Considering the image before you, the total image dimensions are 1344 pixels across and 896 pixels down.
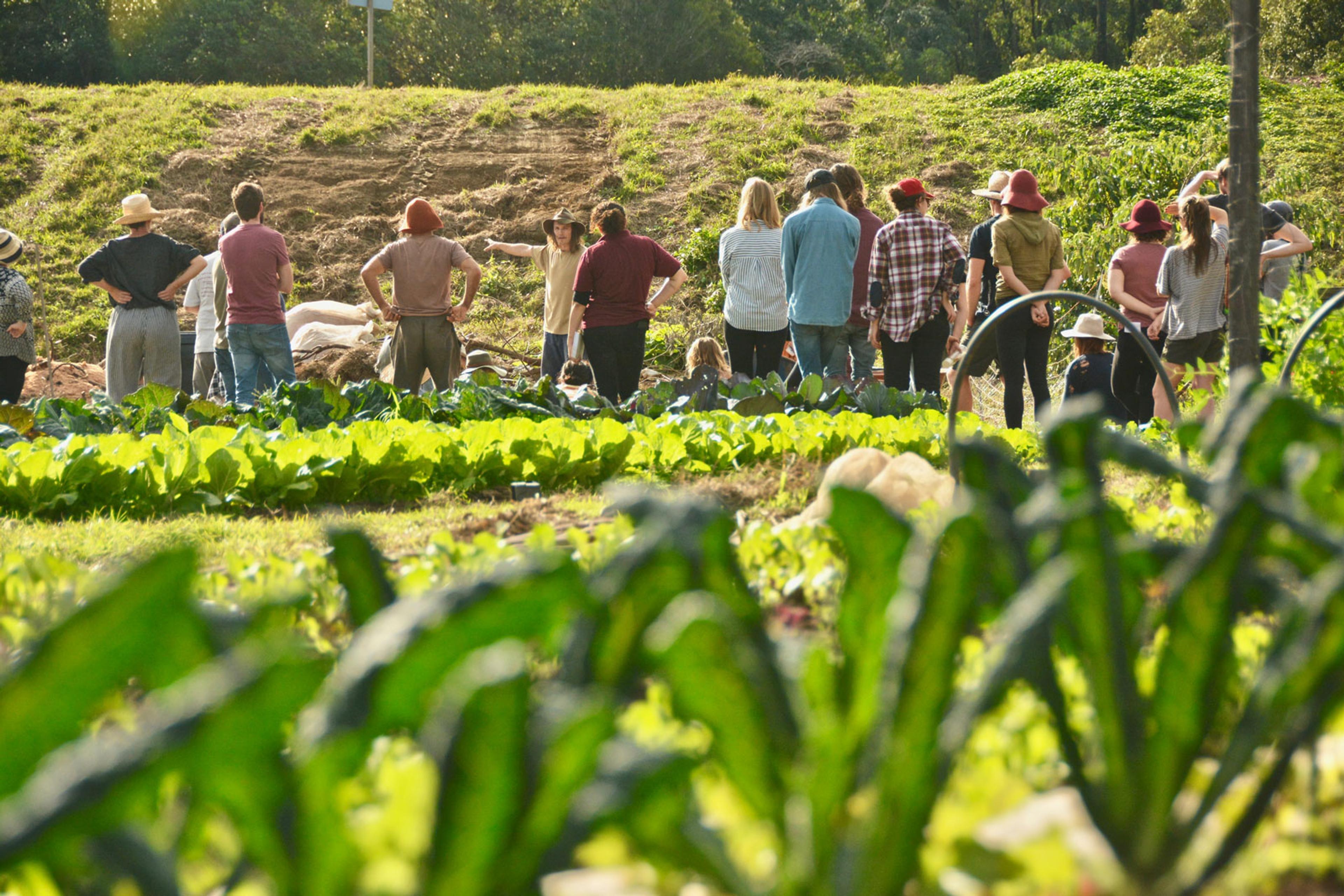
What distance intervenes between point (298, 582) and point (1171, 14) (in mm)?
43580

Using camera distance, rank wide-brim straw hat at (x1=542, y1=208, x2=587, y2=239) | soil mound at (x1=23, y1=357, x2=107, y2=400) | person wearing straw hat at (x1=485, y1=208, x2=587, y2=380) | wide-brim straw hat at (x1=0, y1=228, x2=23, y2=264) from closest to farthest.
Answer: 1. wide-brim straw hat at (x1=0, y1=228, x2=23, y2=264)
2. wide-brim straw hat at (x1=542, y1=208, x2=587, y2=239)
3. person wearing straw hat at (x1=485, y1=208, x2=587, y2=380)
4. soil mound at (x1=23, y1=357, x2=107, y2=400)

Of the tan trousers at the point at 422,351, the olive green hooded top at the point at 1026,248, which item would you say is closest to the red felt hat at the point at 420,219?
the tan trousers at the point at 422,351

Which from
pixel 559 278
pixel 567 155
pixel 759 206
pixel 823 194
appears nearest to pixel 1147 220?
pixel 823 194

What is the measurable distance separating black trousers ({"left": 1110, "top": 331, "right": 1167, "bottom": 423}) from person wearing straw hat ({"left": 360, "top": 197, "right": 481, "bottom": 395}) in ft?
13.6

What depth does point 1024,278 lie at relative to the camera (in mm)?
7141

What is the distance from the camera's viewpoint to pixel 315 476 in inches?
199

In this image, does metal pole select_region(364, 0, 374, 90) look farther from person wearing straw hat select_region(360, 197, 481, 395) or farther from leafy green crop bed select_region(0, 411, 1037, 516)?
leafy green crop bed select_region(0, 411, 1037, 516)

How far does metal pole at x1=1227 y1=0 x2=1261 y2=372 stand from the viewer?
12.5 ft

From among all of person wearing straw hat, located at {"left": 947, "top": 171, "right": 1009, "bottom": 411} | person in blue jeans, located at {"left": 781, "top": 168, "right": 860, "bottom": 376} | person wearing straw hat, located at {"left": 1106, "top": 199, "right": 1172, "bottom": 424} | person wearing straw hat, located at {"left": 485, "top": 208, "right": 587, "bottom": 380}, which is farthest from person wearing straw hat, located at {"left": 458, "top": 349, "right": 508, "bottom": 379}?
person wearing straw hat, located at {"left": 1106, "top": 199, "right": 1172, "bottom": 424}

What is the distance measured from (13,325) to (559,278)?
3.73m

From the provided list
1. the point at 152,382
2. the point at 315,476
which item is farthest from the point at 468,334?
the point at 315,476

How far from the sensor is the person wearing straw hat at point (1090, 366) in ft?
23.4

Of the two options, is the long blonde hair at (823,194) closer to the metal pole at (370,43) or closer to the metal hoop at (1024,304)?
the metal hoop at (1024,304)

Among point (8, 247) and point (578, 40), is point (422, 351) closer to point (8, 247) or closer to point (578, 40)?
point (8, 247)
